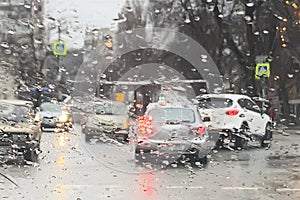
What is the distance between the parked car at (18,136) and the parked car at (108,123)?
5496mm

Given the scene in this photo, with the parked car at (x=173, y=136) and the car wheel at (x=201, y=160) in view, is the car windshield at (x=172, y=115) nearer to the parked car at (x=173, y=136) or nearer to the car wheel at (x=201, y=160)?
the parked car at (x=173, y=136)

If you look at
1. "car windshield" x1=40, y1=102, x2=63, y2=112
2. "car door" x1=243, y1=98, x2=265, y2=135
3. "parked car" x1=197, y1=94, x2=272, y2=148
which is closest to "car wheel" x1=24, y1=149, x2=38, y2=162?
"parked car" x1=197, y1=94, x2=272, y2=148

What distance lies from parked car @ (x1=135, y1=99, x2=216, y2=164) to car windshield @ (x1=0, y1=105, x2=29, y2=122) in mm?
Result: 2746

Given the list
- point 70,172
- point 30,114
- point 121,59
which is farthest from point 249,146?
point 121,59

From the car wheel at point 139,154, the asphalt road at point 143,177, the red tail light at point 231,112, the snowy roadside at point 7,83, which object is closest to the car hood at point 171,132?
the car wheel at point 139,154

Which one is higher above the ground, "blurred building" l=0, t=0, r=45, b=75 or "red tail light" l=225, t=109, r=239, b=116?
"blurred building" l=0, t=0, r=45, b=75

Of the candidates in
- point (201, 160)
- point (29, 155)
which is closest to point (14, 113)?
point (29, 155)

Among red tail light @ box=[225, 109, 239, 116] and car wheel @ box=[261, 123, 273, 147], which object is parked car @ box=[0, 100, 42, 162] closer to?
red tail light @ box=[225, 109, 239, 116]

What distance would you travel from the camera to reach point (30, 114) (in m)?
15.7

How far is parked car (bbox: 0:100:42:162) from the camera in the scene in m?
14.2

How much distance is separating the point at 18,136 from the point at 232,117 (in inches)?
246

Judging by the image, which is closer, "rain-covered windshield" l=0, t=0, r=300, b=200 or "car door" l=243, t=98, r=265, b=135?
"rain-covered windshield" l=0, t=0, r=300, b=200

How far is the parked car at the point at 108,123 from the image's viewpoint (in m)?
20.7

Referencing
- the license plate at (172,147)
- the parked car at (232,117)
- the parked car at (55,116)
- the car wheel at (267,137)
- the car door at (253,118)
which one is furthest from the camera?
the parked car at (55,116)
